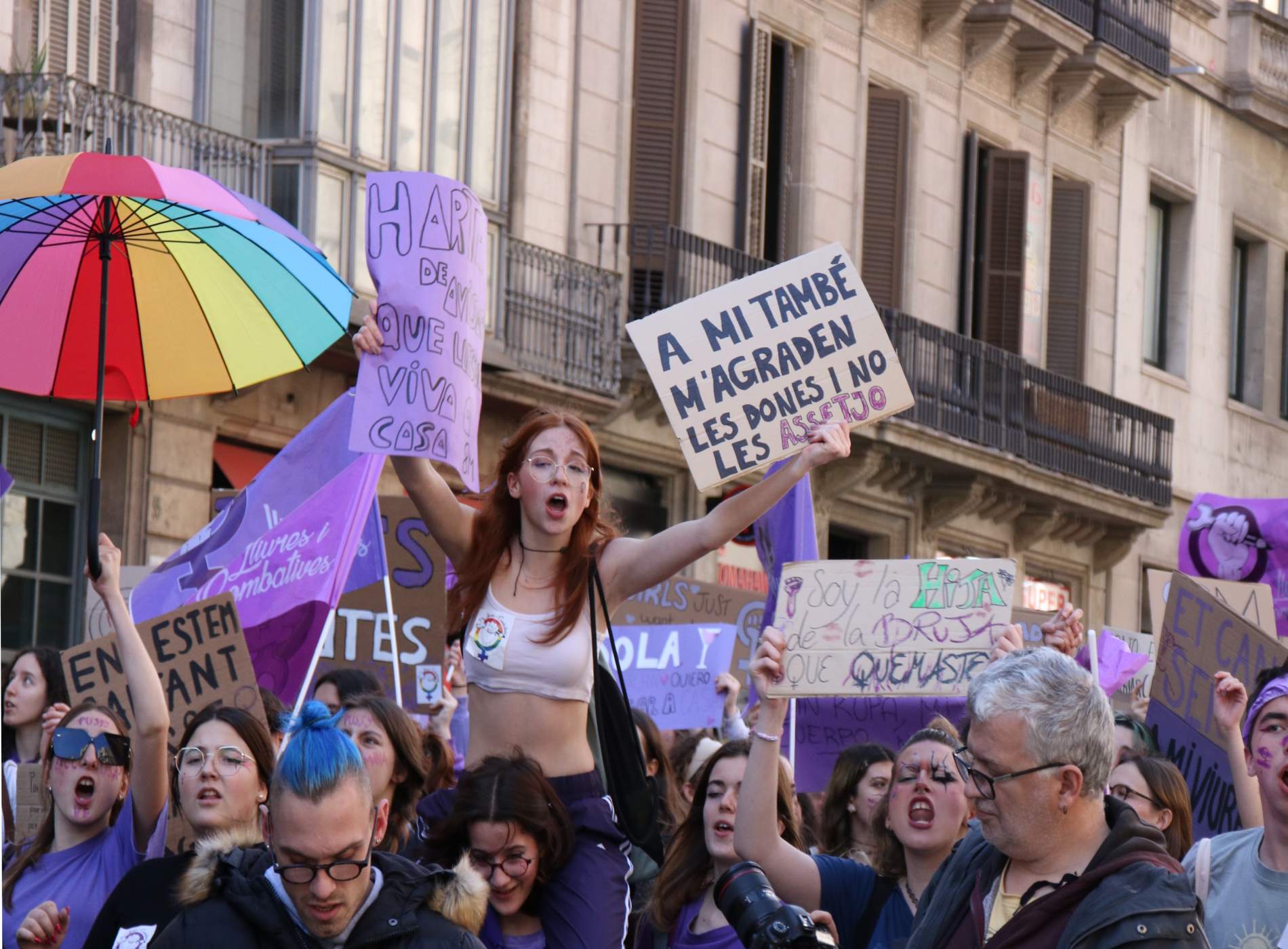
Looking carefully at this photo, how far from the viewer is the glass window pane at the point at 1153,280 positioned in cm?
2833

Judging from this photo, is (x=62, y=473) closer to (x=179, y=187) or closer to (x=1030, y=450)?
(x=179, y=187)

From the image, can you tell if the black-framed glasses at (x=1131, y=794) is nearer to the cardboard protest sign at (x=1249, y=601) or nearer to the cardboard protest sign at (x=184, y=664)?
the cardboard protest sign at (x=184, y=664)

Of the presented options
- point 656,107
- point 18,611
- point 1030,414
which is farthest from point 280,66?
point 1030,414

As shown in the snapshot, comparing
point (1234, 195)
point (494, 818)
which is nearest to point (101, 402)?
point (494, 818)

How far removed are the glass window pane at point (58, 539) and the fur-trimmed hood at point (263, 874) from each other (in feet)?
36.8

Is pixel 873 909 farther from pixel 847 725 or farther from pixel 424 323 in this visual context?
Result: pixel 847 725

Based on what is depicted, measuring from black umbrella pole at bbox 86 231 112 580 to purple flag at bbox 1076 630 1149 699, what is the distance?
479 centimetres

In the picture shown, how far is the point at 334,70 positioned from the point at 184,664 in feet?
31.7

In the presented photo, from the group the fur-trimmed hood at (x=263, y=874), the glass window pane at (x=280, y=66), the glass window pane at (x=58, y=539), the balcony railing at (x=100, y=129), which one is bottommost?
the fur-trimmed hood at (x=263, y=874)

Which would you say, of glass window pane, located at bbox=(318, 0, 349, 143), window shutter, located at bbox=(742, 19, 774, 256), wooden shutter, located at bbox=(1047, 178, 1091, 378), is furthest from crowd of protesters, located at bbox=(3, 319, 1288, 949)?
wooden shutter, located at bbox=(1047, 178, 1091, 378)

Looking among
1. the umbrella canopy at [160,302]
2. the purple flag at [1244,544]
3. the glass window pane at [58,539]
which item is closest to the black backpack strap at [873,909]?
the umbrella canopy at [160,302]

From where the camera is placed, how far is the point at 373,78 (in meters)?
17.3

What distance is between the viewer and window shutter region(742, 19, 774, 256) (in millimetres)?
22000

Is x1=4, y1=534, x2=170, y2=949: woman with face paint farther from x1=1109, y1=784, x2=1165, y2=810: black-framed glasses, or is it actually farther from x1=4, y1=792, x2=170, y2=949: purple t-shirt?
x1=1109, y1=784, x2=1165, y2=810: black-framed glasses
